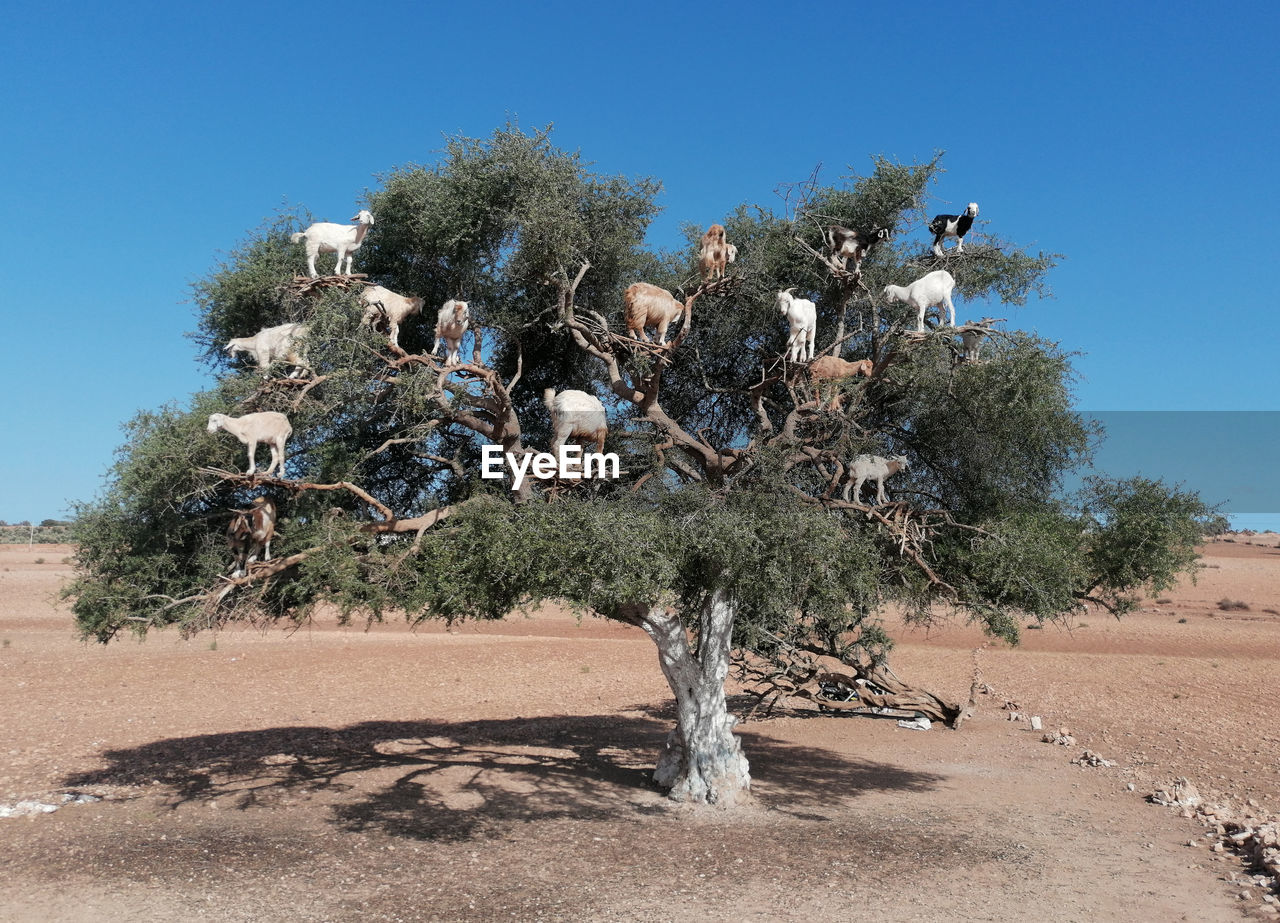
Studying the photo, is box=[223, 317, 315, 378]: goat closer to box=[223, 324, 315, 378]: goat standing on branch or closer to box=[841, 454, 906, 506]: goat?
box=[223, 324, 315, 378]: goat standing on branch

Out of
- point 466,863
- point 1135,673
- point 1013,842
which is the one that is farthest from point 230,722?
point 1135,673

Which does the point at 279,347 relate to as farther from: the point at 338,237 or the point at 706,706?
the point at 706,706

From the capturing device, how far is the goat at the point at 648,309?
1148 cm

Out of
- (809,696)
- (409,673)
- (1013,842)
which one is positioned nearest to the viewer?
(1013,842)

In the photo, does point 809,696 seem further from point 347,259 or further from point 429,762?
point 347,259

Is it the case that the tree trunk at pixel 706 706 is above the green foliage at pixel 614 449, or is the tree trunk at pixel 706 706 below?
below

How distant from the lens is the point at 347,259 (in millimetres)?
11711

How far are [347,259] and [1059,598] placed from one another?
948 cm

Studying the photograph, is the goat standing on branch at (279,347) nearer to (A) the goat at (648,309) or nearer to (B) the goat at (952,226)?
(A) the goat at (648,309)

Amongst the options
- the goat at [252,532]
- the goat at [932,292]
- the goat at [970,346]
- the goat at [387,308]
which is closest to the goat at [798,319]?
the goat at [932,292]

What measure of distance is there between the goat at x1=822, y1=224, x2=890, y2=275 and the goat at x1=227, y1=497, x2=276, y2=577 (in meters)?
7.68

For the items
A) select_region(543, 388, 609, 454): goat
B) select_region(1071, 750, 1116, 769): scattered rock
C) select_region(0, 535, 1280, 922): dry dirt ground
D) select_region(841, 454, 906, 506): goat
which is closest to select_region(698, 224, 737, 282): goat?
select_region(543, 388, 609, 454): goat

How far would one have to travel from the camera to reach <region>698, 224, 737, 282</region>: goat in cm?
1183

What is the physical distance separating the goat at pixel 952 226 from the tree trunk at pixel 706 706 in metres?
5.66
